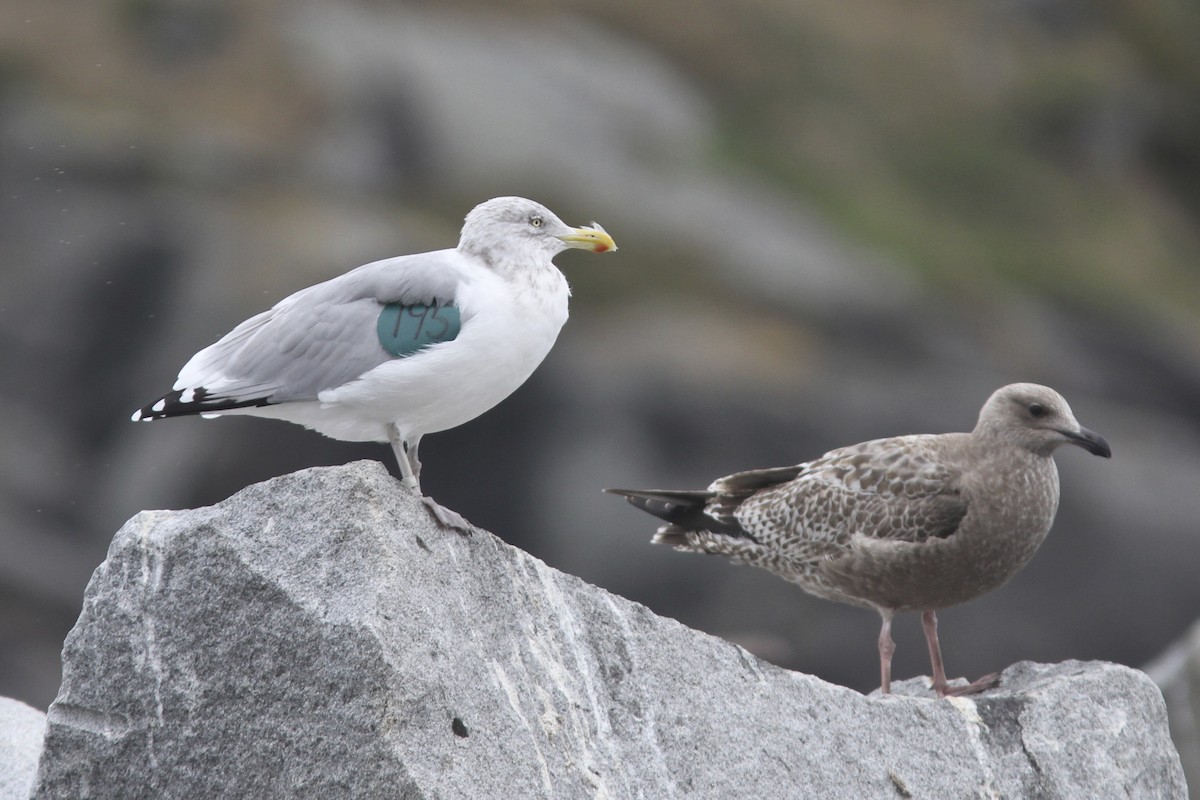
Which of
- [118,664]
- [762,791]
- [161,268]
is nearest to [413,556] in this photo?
[118,664]

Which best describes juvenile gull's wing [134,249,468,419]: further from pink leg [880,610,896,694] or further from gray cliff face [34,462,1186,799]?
pink leg [880,610,896,694]

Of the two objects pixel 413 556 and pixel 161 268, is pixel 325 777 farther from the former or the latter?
pixel 161 268

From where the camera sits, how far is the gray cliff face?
540cm

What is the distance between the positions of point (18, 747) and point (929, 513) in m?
4.25

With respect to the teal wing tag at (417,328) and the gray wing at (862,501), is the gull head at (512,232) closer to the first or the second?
the teal wing tag at (417,328)

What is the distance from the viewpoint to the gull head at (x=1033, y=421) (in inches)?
300

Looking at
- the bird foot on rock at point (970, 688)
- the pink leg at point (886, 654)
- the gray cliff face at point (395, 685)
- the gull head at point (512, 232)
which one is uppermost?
the gull head at point (512, 232)

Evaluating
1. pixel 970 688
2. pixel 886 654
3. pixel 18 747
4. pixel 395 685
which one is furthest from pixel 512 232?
pixel 18 747

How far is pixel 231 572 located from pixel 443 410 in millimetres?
1077

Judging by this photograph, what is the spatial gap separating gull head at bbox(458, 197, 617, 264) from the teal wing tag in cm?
43

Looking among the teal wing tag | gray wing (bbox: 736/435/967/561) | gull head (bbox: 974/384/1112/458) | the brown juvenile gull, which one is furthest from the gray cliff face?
gull head (bbox: 974/384/1112/458)

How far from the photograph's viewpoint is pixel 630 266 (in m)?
22.6

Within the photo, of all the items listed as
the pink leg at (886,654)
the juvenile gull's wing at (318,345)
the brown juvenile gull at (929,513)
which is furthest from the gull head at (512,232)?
the pink leg at (886,654)

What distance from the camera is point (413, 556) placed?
5.74 m
